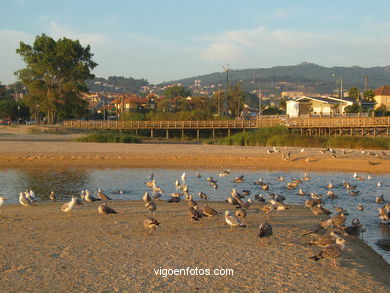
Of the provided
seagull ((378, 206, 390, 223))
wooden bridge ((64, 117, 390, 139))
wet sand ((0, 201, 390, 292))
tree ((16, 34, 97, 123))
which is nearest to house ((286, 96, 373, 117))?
wooden bridge ((64, 117, 390, 139))

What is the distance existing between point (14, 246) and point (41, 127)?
156 ft

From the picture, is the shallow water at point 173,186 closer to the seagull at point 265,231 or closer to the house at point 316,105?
the seagull at point 265,231

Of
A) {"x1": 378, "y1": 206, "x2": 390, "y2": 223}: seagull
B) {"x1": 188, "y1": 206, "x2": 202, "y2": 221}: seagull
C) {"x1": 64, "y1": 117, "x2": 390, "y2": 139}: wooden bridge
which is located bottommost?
{"x1": 378, "y1": 206, "x2": 390, "y2": 223}: seagull

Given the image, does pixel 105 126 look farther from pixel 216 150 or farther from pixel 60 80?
pixel 216 150

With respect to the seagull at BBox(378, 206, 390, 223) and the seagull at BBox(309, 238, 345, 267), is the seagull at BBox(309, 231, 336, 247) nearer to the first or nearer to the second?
the seagull at BBox(309, 238, 345, 267)

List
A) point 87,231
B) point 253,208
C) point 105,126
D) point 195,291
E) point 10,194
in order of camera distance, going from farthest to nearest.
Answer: point 105,126 < point 10,194 < point 253,208 < point 87,231 < point 195,291

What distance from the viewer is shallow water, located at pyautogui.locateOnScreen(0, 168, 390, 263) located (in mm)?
16453

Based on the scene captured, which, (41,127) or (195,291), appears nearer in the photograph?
(195,291)

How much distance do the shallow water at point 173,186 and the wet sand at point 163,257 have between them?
327cm

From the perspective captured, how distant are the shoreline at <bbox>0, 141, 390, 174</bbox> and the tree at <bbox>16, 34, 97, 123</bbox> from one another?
1048 inches

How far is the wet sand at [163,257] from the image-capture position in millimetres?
7414

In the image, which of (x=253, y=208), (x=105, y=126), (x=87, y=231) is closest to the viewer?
(x=87, y=231)

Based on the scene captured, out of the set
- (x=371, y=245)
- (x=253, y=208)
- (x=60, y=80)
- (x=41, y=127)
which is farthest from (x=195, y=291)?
(x=60, y=80)

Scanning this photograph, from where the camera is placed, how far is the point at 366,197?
1823 cm
